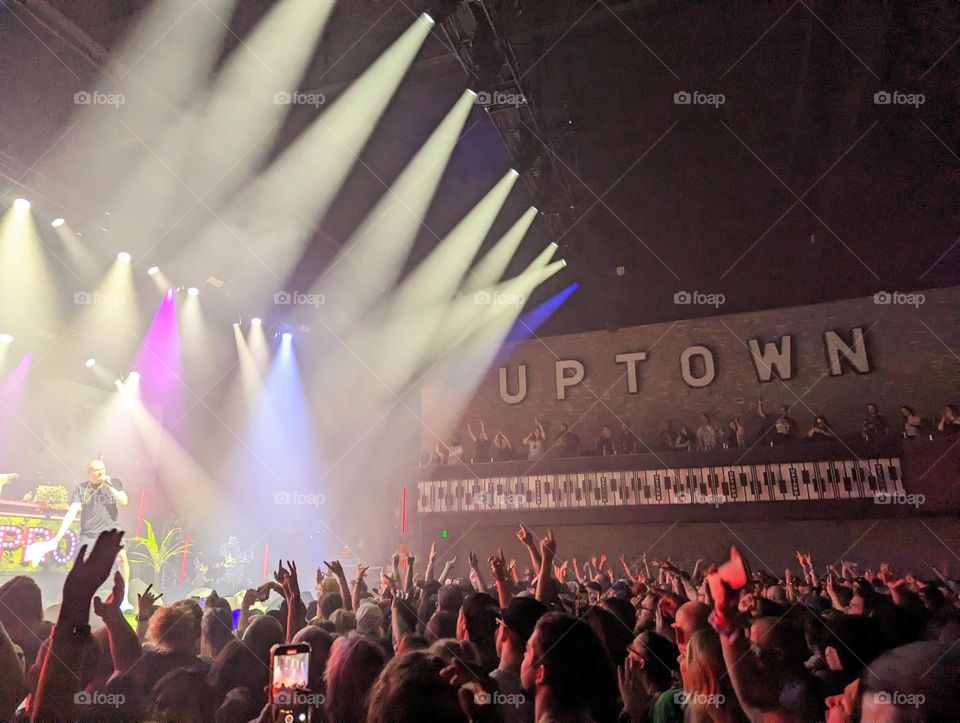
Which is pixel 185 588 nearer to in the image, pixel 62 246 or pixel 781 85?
pixel 62 246

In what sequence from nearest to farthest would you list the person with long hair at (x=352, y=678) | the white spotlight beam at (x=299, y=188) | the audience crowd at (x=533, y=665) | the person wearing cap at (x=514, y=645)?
1. the audience crowd at (x=533, y=665)
2. the person with long hair at (x=352, y=678)
3. the person wearing cap at (x=514, y=645)
4. the white spotlight beam at (x=299, y=188)

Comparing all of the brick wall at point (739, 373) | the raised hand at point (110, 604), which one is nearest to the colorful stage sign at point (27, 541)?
the brick wall at point (739, 373)

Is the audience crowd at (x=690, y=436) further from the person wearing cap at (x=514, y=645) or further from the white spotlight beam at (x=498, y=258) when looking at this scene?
the person wearing cap at (x=514, y=645)

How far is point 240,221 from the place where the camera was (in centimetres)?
1083

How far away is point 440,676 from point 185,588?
1313cm

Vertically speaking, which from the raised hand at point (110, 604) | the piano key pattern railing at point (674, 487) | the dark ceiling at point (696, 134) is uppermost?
the dark ceiling at point (696, 134)

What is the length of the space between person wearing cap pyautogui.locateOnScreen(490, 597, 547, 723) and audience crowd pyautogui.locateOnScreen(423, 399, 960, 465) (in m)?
10.2

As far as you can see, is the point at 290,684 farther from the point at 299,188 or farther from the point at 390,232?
the point at 390,232

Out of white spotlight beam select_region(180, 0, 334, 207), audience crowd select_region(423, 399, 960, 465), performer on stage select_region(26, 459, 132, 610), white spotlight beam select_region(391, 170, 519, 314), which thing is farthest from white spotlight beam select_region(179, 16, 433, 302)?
audience crowd select_region(423, 399, 960, 465)

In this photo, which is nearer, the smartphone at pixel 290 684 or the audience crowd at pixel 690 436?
the smartphone at pixel 290 684

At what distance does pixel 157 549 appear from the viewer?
1176cm

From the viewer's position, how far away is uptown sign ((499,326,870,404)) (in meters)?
12.0

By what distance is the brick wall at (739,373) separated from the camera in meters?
11.4

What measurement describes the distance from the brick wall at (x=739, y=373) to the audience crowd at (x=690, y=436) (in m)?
0.21
